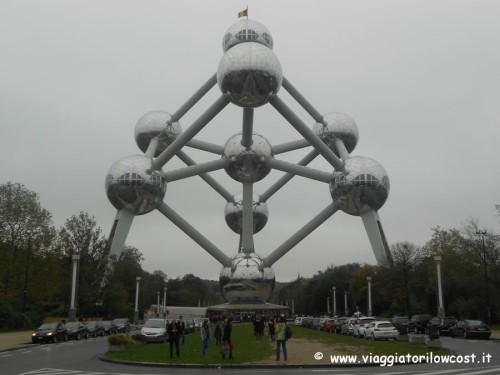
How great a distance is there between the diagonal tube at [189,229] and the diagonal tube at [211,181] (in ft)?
14.6

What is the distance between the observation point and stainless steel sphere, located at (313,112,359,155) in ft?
129

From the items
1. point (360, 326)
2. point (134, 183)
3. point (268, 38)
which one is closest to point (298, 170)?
point (268, 38)

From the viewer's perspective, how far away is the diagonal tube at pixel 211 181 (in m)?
40.2

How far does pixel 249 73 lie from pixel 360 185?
9955 millimetres

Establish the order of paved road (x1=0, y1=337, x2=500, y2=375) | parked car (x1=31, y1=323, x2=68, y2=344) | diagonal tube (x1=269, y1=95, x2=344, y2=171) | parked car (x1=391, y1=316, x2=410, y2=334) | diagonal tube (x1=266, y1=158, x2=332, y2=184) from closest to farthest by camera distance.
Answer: paved road (x1=0, y1=337, x2=500, y2=375) < parked car (x1=31, y1=323, x2=68, y2=344) < parked car (x1=391, y1=316, x2=410, y2=334) < diagonal tube (x1=269, y1=95, x2=344, y2=171) < diagonal tube (x1=266, y1=158, x2=332, y2=184)

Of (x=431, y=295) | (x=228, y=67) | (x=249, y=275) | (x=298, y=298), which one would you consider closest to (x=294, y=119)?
(x=228, y=67)

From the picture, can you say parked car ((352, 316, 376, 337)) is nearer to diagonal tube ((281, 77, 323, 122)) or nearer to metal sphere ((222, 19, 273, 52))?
diagonal tube ((281, 77, 323, 122))

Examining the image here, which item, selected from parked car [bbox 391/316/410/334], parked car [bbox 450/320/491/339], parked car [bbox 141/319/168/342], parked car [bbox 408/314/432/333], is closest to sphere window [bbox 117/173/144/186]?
parked car [bbox 141/319/168/342]

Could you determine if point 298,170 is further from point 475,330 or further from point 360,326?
point 475,330

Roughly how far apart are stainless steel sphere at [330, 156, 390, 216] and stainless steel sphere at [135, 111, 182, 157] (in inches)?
435

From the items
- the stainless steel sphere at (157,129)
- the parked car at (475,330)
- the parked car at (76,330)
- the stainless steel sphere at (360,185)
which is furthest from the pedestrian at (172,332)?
the stainless steel sphere at (157,129)

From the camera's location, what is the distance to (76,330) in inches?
1105

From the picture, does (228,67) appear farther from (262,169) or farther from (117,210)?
(117,210)

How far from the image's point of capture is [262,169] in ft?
121
